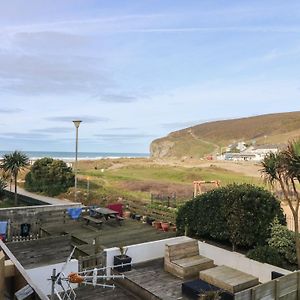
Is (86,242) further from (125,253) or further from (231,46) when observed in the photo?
(231,46)

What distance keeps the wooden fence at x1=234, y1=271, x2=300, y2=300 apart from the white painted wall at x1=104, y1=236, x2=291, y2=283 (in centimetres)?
62

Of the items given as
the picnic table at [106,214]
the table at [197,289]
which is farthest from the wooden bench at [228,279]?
the picnic table at [106,214]

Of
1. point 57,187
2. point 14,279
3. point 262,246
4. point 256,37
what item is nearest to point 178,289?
point 262,246

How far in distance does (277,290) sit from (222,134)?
14554cm

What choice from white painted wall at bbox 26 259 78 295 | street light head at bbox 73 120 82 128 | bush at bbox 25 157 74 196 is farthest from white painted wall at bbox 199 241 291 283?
bush at bbox 25 157 74 196

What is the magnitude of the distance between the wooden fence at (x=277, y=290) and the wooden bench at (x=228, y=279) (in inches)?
25.2

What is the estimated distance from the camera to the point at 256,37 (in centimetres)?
1748

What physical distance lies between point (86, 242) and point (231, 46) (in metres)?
12.1

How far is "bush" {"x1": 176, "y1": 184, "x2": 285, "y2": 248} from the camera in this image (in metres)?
9.75

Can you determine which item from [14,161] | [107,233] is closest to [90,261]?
[107,233]

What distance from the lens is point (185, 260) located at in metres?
9.12

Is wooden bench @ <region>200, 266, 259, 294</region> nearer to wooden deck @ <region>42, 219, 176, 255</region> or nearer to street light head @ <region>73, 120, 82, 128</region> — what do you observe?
wooden deck @ <region>42, 219, 176, 255</region>

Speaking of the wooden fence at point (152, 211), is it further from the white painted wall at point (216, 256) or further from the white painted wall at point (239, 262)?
the white painted wall at point (239, 262)

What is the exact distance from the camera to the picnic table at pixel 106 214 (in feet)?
45.2
